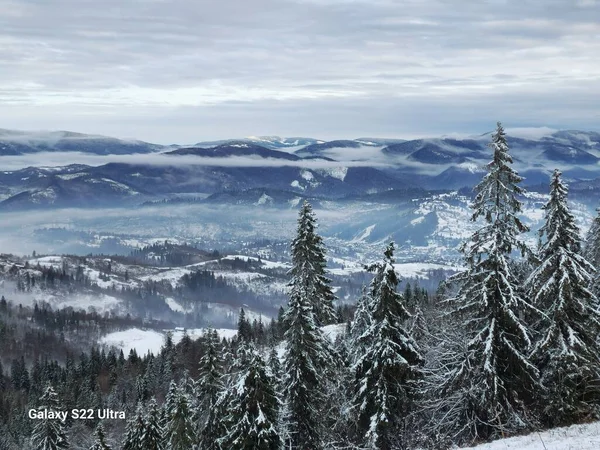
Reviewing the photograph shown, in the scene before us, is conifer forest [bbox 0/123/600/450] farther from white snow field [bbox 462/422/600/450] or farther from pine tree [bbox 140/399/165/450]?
pine tree [bbox 140/399/165/450]

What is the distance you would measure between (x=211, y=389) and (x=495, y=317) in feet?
68.8

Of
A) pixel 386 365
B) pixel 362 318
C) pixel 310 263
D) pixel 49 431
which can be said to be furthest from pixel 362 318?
pixel 49 431

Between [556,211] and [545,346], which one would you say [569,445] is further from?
[556,211]

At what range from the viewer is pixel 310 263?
3347 cm

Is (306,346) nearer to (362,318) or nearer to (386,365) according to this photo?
(362,318)

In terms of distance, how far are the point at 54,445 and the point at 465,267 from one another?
141 ft

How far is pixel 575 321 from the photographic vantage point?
28938mm

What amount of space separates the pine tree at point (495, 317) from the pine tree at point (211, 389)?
16736 mm

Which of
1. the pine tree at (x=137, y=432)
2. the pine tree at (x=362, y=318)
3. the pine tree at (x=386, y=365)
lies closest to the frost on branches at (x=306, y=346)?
the pine tree at (x=362, y=318)

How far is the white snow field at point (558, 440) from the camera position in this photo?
21625 mm

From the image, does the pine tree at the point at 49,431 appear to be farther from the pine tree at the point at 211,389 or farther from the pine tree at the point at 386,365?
the pine tree at the point at 386,365

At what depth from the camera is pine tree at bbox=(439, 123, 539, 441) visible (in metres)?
27.6

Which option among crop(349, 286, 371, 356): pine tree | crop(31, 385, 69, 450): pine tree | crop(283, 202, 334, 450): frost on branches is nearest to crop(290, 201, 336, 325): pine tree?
crop(283, 202, 334, 450): frost on branches

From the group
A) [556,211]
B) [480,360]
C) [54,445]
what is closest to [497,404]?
[480,360]
